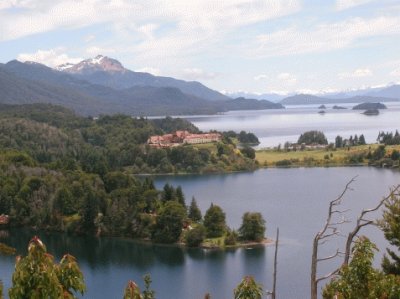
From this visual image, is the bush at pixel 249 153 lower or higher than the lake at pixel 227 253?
higher

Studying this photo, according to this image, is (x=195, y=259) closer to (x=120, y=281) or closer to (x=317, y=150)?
(x=120, y=281)

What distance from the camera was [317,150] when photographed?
8969 centimetres

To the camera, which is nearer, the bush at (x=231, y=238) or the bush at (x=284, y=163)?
the bush at (x=231, y=238)

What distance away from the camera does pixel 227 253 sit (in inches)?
1411

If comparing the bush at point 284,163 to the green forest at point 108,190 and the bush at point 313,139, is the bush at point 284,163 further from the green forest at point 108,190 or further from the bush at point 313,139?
the bush at point 313,139

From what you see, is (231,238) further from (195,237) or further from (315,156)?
(315,156)

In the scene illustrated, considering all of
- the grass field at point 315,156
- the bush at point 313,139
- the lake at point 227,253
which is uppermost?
the bush at point 313,139

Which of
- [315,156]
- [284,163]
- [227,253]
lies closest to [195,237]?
[227,253]

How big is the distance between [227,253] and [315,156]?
50191mm

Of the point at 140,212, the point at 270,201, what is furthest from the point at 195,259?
the point at 270,201

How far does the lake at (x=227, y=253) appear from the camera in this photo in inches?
1171

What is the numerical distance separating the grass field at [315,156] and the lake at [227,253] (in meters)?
17.6

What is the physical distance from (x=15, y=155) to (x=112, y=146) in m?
29.5

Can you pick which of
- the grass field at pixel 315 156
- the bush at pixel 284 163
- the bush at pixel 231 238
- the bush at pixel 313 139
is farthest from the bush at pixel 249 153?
the bush at pixel 231 238
